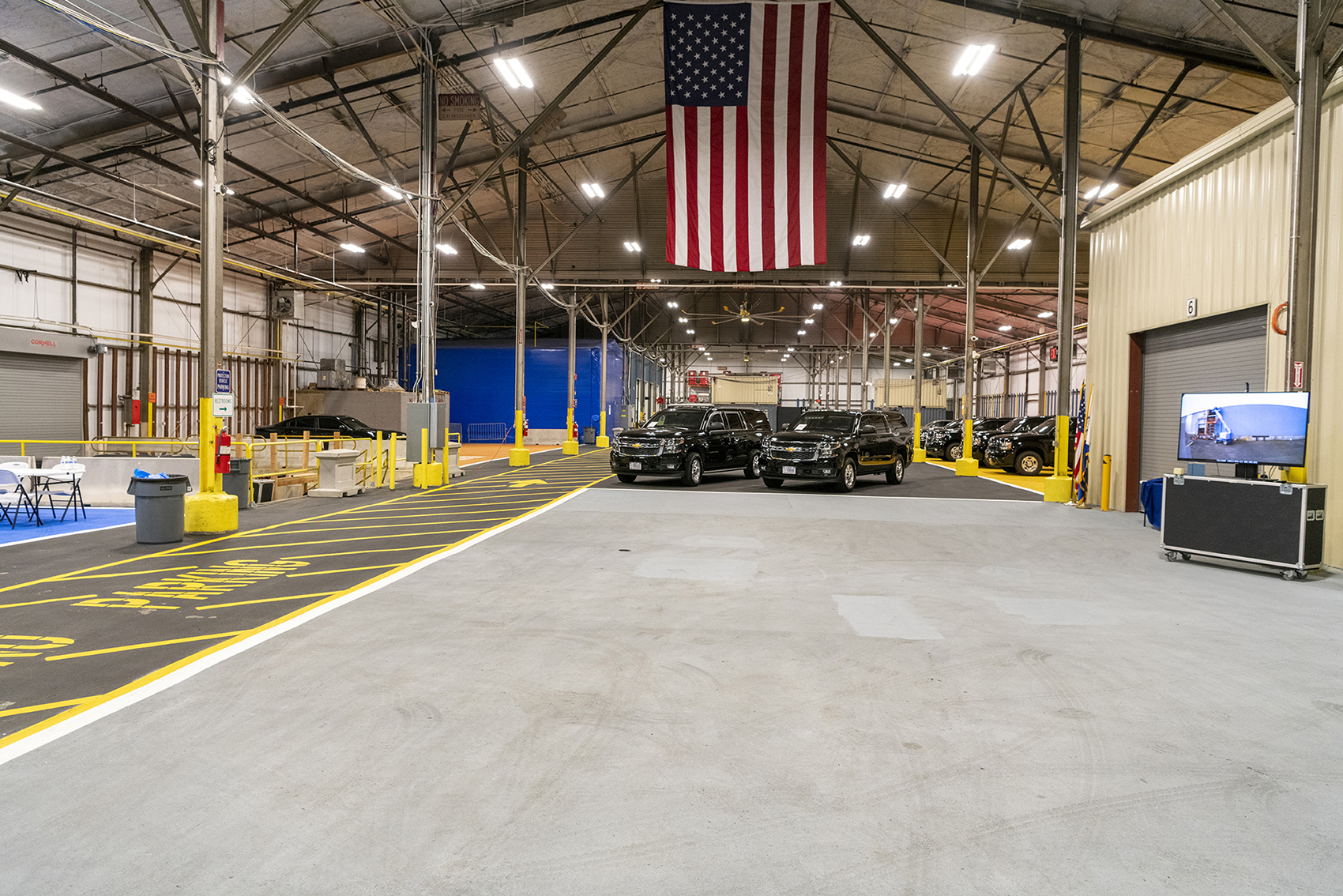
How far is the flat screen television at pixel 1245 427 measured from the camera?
7820 millimetres

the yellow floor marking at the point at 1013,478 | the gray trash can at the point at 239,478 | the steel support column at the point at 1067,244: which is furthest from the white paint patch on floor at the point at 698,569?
the yellow floor marking at the point at 1013,478

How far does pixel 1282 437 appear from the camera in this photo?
7.88 m

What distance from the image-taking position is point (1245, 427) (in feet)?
26.8

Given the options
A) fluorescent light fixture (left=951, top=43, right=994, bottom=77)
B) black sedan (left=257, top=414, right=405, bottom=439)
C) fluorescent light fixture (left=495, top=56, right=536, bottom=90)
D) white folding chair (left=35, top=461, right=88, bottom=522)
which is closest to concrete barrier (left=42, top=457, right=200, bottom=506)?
white folding chair (left=35, top=461, right=88, bottom=522)

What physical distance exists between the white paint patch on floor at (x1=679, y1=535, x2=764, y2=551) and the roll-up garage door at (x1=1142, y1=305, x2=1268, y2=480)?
5647 mm

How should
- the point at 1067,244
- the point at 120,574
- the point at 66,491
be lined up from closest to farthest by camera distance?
the point at 120,574 → the point at 66,491 → the point at 1067,244

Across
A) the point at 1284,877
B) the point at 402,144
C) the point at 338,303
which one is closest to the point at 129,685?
the point at 1284,877

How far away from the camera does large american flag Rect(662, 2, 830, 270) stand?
14.6 meters

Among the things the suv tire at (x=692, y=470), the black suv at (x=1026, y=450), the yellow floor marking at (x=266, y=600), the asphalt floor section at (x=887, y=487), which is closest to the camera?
the yellow floor marking at (x=266, y=600)

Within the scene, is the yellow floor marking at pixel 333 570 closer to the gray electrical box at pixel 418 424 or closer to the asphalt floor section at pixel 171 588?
the asphalt floor section at pixel 171 588

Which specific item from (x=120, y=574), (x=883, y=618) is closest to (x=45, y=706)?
(x=120, y=574)

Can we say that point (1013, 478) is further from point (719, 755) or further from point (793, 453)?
point (719, 755)

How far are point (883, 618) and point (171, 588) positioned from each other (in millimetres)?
6295

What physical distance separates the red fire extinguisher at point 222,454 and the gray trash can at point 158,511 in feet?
3.03
